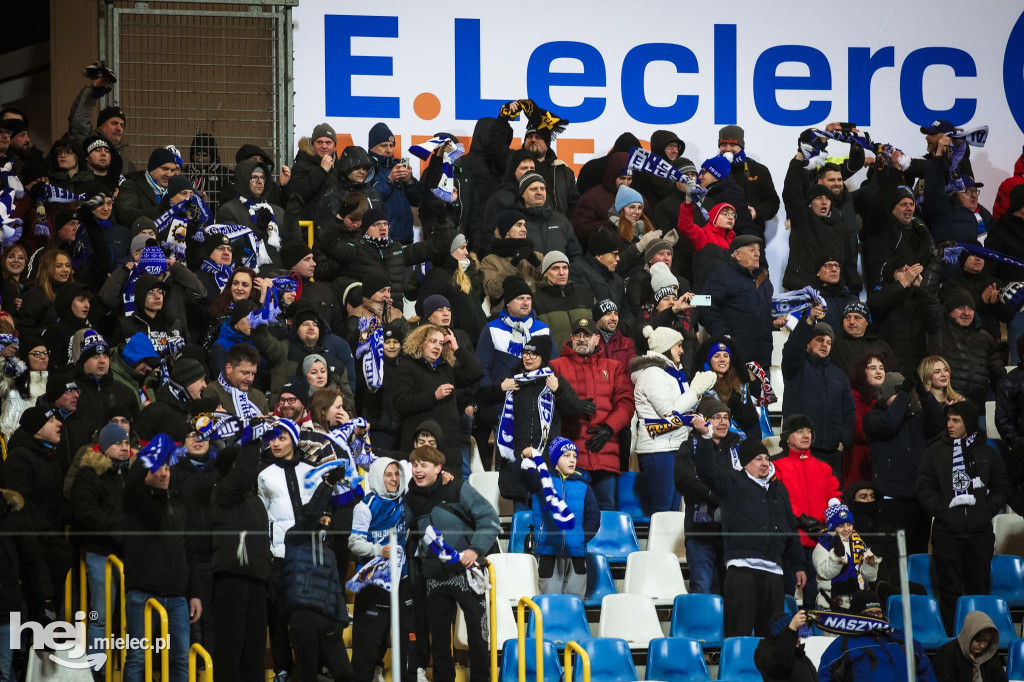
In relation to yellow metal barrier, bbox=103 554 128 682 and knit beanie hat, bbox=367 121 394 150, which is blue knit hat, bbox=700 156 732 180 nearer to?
knit beanie hat, bbox=367 121 394 150

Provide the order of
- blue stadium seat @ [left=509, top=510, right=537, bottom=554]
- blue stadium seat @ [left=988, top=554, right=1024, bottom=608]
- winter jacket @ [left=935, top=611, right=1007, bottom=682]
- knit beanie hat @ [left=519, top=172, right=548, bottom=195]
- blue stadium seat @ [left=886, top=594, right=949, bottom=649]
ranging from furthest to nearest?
knit beanie hat @ [left=519, top=172, right=548, bottom=195], blue stadium seat @ [left=988, top=554, right=1024, bottom=608], winter jacket @ [left=935, top=611, right=1007, bottom=682], blue stadium seat @ [left=509, top=510, right=537, bottom=554], blue stadium seat @ [left=886, top=594, right=949, bottom=649]

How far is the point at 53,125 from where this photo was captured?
13938 mm

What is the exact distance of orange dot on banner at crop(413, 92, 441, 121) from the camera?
1412 cm

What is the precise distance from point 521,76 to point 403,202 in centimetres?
232

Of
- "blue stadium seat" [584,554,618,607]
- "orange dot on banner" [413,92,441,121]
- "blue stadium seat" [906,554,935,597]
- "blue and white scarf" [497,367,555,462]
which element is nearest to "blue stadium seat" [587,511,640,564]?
"blue stadium seat" [584,554,618,607]

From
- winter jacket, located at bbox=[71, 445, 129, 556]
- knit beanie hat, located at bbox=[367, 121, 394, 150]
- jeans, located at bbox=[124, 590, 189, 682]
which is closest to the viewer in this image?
jeans, located at bbox=[124, 590, 189, 682]

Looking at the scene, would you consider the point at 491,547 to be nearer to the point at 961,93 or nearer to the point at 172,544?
the point at 172,544

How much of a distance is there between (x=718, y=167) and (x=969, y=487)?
3.48 m

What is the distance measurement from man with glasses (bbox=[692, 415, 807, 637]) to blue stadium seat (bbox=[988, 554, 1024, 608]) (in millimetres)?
1478

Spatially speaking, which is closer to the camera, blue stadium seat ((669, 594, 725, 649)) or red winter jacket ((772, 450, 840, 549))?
blue stadium seat ((669, 594, 725, 649))

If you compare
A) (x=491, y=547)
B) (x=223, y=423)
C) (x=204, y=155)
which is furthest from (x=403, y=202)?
(x=491, y=547)

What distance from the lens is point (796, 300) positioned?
11711 millimetres

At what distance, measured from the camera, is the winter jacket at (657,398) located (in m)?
10.3

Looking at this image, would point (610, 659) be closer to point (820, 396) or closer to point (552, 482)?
point (552, 482)
